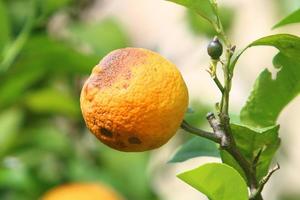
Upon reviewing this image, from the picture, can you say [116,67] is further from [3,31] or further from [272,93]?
[3,31]

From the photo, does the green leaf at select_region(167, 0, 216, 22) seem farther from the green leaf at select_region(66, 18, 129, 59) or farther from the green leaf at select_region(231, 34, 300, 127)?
the green leaf at select_region(66, 18, 129, 59)

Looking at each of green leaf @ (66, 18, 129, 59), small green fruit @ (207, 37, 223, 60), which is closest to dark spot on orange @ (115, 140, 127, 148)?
small green fruit @ (207, 37, 223, 60)

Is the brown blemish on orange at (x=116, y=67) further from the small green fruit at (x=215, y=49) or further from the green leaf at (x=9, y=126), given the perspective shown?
the green leaf at (x=9, y=126)

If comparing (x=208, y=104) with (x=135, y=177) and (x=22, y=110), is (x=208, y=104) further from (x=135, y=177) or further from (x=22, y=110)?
(x=22, y=110)

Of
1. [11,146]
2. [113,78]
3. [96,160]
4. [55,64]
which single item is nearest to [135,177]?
[96,160]

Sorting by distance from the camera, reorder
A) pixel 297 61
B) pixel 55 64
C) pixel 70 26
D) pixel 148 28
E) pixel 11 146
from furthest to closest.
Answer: pixel 148 28, pixel 70 26, pixel 11 146, pixel 55 64, pixel 297 61

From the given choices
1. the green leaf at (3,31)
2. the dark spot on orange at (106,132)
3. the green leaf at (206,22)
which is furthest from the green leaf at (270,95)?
the green leaf at (206,22)

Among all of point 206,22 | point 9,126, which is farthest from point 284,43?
point 9,126

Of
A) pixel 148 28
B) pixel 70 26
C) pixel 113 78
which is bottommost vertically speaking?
pixel 148 28
